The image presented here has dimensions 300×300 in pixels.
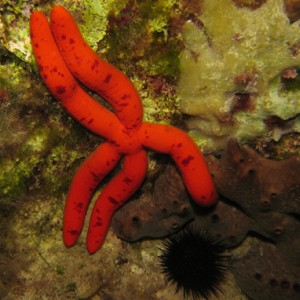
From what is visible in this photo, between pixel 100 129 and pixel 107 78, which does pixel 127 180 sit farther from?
pixel 107 78

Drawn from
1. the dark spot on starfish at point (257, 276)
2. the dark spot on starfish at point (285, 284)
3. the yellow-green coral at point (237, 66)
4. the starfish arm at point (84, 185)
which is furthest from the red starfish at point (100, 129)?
the dark spot on starfish at point (285, 284)

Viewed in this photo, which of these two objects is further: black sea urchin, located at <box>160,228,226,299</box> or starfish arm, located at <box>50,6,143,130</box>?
black sea urchin, located at <box>160,228,226,299</box>

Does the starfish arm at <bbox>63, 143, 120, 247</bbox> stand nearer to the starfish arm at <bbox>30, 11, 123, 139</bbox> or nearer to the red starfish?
the red starfish

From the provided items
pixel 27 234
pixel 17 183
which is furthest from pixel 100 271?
pixel 17 183

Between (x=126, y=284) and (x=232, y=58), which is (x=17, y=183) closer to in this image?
(x=126, y=284)

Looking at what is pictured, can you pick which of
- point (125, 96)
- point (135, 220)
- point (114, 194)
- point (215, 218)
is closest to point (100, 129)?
point (125, 96)

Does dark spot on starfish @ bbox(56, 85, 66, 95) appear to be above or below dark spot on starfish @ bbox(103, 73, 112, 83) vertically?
above

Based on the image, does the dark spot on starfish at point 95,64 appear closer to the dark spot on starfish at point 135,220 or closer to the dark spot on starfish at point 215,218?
the dark spot on starfish at point 135,220

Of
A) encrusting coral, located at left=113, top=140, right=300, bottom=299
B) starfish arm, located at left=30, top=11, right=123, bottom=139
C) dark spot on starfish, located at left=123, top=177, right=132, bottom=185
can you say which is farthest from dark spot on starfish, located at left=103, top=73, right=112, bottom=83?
encrusting coral, located at left=113, top=140, right=300, bottom=299
